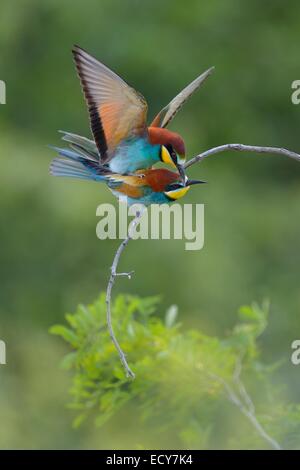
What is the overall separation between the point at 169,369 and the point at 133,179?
33.2 inches

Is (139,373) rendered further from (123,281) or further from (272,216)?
(272,216)

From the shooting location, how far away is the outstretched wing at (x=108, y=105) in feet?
2.70

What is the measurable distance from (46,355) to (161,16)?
2.60 m

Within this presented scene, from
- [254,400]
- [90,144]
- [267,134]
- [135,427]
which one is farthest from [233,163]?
[90,144]

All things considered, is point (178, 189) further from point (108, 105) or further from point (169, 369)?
point (169, 369)

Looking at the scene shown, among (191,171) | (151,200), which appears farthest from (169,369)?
(191,171)

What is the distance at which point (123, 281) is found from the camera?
4.72 meters

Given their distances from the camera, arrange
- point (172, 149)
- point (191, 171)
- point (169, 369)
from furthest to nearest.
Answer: point (191, 171) → point (169, 369) → point (172, 149)

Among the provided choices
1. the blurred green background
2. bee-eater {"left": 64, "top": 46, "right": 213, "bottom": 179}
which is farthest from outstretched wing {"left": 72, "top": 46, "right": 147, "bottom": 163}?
the blurred green background

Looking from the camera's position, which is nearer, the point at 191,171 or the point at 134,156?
the point at 134,156

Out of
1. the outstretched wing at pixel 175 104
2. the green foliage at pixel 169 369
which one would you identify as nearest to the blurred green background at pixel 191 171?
the green foliage at pixel 169 369

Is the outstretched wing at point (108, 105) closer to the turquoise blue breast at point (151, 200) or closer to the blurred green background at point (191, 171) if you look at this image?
the turquoise blue breast at point (151, 200)

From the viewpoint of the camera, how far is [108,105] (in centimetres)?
86

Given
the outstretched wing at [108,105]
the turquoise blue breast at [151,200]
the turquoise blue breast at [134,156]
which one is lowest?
the turquoise blue breast at [151,200]
